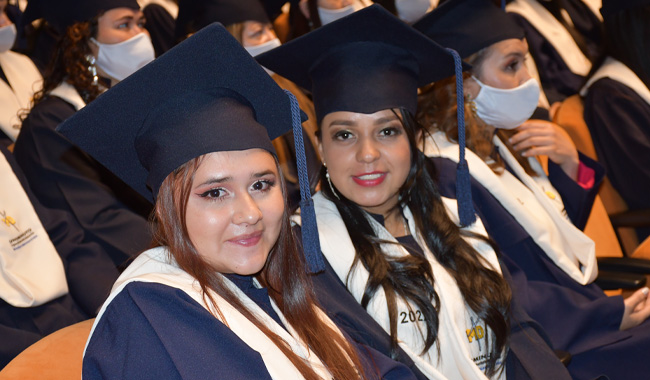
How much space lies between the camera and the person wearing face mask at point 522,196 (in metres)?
2.70

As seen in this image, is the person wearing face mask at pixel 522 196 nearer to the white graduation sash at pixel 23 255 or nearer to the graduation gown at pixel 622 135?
the graduation gown at pixel 622 135

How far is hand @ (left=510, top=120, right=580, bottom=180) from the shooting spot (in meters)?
3.33

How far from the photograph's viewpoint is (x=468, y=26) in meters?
2.99

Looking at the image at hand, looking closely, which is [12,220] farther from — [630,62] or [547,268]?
[630,62]

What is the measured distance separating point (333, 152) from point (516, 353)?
0.93m

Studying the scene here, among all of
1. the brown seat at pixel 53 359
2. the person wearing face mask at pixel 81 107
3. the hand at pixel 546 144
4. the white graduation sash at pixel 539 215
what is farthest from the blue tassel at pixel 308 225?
the hand at pixel 546 144

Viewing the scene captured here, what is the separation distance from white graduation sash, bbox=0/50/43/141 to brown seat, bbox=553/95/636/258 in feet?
9.82

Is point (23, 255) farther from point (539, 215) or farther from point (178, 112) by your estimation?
point (539, 215)

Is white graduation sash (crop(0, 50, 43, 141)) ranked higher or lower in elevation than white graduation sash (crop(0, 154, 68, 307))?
higher

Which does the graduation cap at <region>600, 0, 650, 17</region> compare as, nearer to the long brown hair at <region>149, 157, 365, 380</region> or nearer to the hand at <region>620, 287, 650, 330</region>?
the hand at <region>620, 287, 650, 330</region>

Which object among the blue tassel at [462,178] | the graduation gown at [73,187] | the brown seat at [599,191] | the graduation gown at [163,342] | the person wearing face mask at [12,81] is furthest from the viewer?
the person wearing face mask at [12,81]

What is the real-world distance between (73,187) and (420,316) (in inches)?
71.1

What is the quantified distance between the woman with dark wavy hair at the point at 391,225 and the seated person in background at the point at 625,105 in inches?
68.0

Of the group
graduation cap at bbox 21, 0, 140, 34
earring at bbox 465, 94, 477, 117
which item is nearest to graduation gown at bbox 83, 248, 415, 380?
earring at bbox 465, 94, 477, 117
